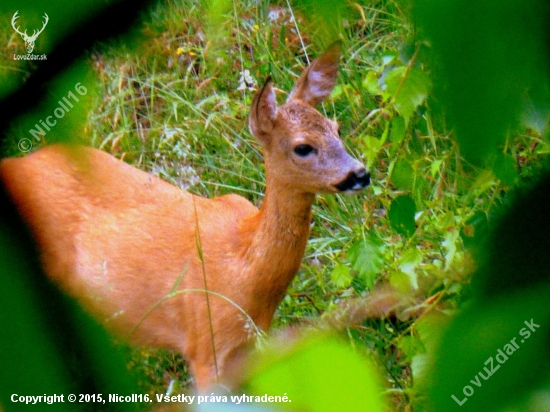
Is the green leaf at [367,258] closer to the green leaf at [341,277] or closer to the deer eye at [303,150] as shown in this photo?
the green leaf at [341,277]

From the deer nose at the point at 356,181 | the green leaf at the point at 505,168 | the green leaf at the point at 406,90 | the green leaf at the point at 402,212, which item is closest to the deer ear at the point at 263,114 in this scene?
the deer nose at the point at 356,181

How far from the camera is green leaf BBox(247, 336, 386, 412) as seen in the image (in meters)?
0.29

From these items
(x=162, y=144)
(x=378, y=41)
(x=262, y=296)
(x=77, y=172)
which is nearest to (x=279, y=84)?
(x=162, y=144)

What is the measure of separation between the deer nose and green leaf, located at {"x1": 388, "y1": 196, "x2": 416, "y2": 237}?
42cm

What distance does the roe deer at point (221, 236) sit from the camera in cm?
280

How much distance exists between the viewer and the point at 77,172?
0.39 m

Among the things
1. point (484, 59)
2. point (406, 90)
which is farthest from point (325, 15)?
point (406, 90)

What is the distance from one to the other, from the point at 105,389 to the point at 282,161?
2.51 meters

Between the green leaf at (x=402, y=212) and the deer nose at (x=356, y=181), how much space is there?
0.42 metres

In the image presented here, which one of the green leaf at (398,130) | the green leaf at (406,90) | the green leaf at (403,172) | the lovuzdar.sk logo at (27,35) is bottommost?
the green leaf at (403,172)

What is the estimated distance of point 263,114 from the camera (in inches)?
113

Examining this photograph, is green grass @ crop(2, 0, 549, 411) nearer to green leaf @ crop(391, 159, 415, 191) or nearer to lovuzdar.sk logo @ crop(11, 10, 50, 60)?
green leaf @ crop(391, 159, 415, 191)

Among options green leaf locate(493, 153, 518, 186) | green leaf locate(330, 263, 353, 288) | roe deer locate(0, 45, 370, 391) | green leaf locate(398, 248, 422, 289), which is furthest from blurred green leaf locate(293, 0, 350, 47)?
roe deer locate(0, 45, 370, 391)

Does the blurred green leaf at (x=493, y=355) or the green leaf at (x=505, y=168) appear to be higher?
the blurred green leaf at (x=493, y=355)
